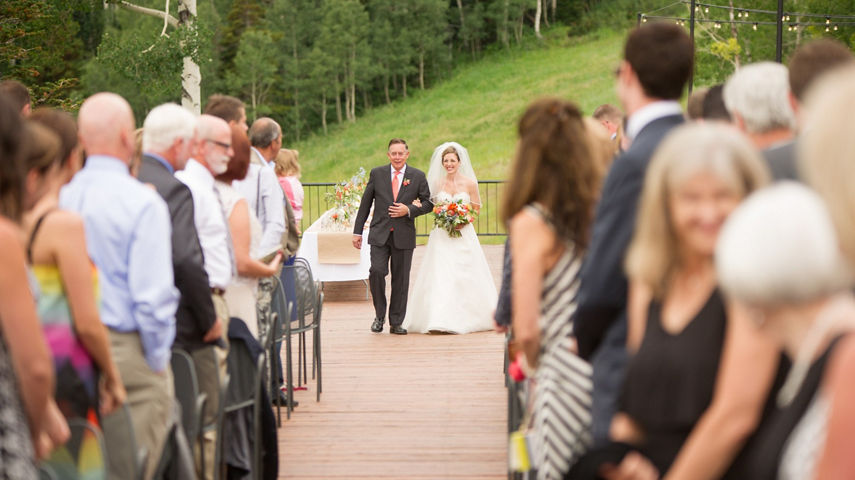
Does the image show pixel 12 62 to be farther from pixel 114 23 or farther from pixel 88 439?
pixel 114 23

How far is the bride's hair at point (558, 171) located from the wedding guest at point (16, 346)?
1846 mm

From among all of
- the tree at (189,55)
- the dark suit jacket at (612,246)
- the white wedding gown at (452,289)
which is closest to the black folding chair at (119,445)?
the dark suit jacket at (612,246)

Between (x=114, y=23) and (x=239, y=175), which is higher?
(x=114, y=23)

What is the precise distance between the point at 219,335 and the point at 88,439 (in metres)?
1.81

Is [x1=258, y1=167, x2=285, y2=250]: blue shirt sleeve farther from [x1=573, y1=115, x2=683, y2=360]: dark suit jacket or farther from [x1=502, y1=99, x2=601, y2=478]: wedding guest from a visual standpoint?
[x1=573, y1=115, x2=683, y2=360]: dark suit jacket

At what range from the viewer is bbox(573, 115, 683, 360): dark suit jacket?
3406 mm

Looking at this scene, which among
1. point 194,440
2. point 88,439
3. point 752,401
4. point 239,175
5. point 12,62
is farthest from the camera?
point 12,62

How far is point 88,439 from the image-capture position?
3254 mm

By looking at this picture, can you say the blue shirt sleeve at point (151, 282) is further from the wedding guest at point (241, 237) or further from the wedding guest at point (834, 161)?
the wedding guest at point (834, 161)

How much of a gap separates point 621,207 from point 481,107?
176 ft

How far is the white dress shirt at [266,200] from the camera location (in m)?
7.73

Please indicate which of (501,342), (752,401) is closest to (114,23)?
(501,342)

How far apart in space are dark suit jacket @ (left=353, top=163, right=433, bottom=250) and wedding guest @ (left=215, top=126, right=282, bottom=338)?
553 centimetres

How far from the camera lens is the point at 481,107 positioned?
2231 inches
